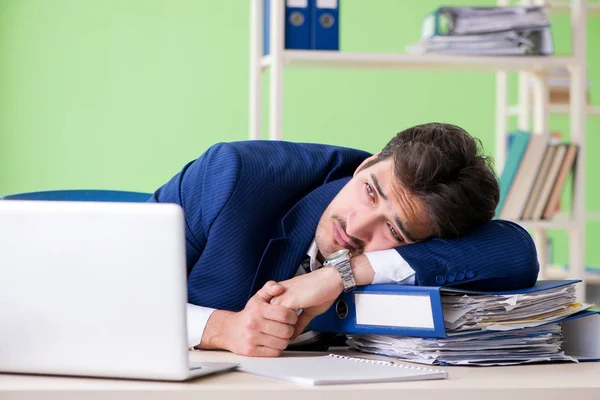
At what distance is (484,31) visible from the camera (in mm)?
2877

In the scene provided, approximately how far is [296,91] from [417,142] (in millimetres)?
3578

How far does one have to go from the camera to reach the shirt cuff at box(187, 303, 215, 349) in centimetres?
136

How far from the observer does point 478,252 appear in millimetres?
1374

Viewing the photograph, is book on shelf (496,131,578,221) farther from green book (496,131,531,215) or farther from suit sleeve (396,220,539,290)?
suit sleeve (396,220,539,290)

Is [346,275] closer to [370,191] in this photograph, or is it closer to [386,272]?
[386,272]

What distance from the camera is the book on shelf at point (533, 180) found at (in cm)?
304

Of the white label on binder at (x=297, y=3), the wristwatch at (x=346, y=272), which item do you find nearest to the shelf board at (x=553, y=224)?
the white label on binder at (x=297, y=3)

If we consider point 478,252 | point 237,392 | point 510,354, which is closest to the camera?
point 237,392

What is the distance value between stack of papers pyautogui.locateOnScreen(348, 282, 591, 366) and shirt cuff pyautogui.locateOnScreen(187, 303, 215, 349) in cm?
27

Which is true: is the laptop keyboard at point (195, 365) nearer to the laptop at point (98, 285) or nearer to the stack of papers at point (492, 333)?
the laptop at point (98, 285)

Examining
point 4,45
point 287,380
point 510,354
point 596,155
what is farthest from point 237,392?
point 596,155

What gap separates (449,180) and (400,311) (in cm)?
33

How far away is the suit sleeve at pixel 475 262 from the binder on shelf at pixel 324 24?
1.49m

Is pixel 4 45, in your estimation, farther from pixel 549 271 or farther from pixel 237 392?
pixel 237 392
